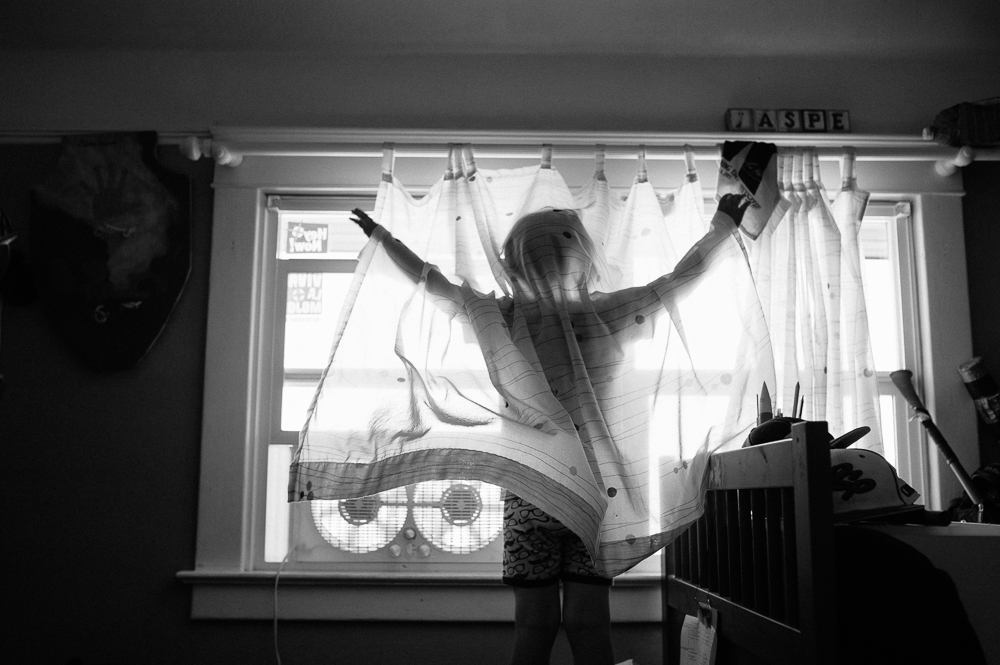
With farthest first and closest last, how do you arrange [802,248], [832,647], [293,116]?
[293,116]
[802,248]
[832,647]

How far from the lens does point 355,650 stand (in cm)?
192

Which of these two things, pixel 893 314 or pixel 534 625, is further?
pixel 893 314

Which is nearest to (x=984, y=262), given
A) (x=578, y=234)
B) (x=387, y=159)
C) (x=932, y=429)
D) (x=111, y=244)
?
(x=932, y=429)

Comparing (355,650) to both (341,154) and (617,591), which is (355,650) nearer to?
(617,591)

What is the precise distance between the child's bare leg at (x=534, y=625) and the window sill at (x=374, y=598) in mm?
386

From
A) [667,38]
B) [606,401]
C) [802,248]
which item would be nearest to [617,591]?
[606,401]

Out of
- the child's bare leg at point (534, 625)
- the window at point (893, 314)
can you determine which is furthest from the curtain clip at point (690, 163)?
the child's bare leg at point (534, 625)

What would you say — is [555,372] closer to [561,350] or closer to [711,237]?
[561,350]

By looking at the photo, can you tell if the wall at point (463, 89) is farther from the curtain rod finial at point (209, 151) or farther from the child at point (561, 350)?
the child at point (561, 350)

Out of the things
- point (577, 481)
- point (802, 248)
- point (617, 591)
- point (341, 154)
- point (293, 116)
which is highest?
point (293, 116)

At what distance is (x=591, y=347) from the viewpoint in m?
1.66

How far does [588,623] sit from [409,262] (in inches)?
33.1

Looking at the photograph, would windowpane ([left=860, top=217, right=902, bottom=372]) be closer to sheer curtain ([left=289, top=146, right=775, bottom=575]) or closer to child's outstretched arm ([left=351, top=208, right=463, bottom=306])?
sheer curtain ([left=289, top=146, right=775, bottom=575])

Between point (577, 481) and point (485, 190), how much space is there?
793 millimetres
